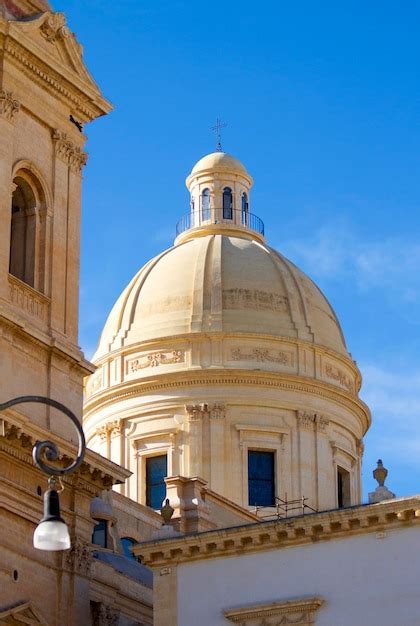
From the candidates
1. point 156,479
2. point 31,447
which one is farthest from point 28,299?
point 156,479

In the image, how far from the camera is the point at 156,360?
5912 cm

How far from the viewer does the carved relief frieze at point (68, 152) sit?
41312 mm

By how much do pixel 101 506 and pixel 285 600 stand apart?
12726mm

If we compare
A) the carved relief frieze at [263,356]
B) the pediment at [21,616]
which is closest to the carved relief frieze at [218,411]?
the carved relief frieze at [263,356]

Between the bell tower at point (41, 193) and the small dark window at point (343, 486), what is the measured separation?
21.8 m

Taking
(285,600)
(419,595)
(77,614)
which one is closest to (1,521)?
(77,614)

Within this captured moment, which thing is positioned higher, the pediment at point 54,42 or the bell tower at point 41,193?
the pediment at point 54,42

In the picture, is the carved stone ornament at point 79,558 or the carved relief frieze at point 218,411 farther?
the carved relief frieze at point 218,411

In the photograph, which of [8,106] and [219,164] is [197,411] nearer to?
[219,164]

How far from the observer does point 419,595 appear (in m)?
34.5

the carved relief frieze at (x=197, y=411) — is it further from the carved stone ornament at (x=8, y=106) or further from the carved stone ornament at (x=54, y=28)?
the carved stone ornament at (x=8, y=106)

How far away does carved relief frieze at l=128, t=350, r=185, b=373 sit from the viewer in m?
58.8

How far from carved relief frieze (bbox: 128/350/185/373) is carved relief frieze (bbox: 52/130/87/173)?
17.3m

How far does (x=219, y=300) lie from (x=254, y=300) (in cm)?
120
